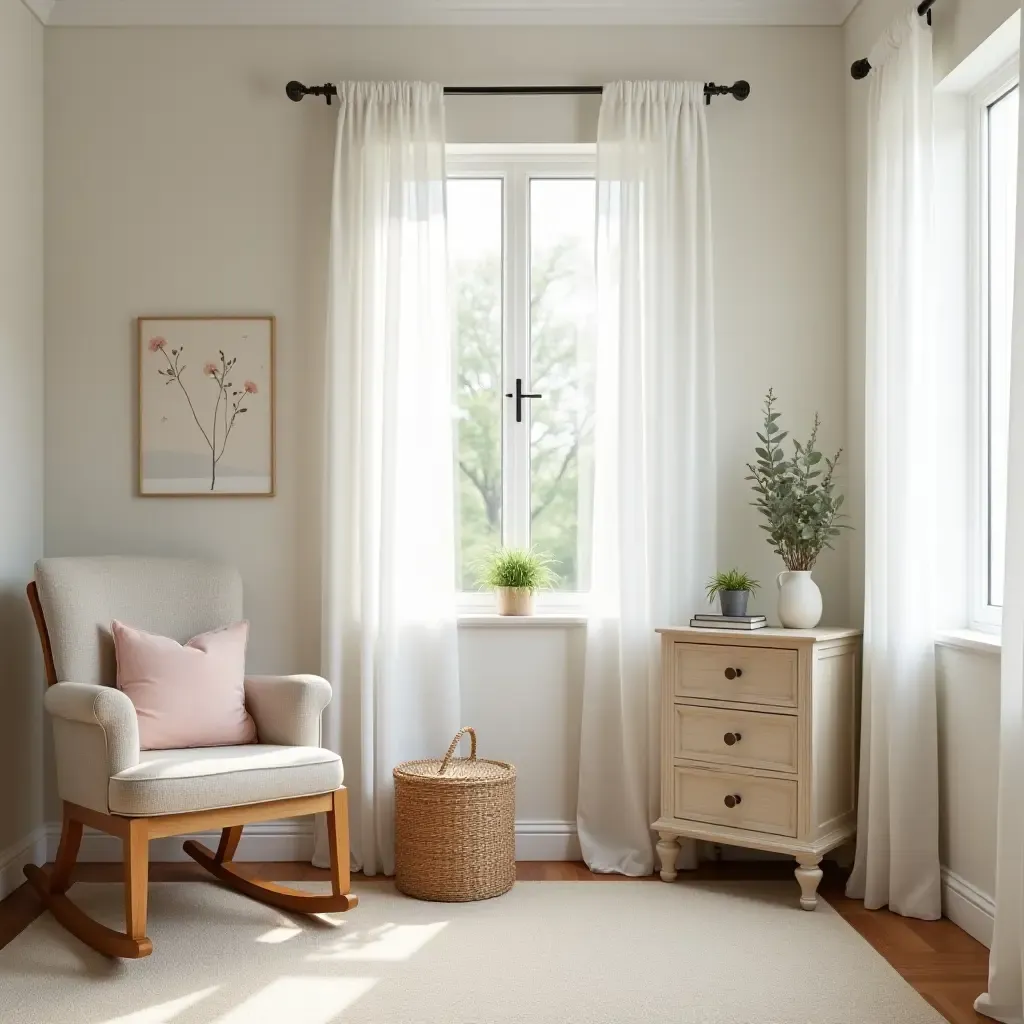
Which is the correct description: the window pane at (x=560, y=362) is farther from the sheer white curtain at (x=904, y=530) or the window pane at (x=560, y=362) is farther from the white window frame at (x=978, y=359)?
the white window frame at (x=978, y=359)

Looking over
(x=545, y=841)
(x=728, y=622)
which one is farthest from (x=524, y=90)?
(x=545, y=841)

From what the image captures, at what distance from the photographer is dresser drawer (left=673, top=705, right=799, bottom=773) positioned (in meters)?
3.15

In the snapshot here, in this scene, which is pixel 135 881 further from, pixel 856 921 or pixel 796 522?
pixel 796 522

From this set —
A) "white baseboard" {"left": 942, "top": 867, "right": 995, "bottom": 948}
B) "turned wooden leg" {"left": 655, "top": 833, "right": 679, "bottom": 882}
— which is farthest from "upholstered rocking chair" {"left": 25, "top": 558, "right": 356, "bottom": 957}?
"white baseboard" {"left": 942, "top": 867, "right": 995, "bottom": 948}

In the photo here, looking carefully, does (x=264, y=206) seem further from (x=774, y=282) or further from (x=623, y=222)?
(x=774, y=282)

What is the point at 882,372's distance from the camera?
3.18 m

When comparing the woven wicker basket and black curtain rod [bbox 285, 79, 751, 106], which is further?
black curtain rod [bbox 285, 79, 751, 106]

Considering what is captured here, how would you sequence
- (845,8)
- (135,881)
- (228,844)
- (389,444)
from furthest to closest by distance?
1. (845,8)
2. (389,444)
3. (228,844)
4. (135,881)

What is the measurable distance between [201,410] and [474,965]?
6.39 feet

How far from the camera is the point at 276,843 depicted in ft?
11.8

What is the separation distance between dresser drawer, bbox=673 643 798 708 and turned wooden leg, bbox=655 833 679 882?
0.44 metres

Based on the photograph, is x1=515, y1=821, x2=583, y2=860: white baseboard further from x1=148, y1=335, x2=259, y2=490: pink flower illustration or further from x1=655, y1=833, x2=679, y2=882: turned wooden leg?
x1=148, y1=335, x2=259, y2=490: pink flower illustration

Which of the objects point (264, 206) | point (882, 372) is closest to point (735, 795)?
point (882, 372)

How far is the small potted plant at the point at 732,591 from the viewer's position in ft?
11.0
